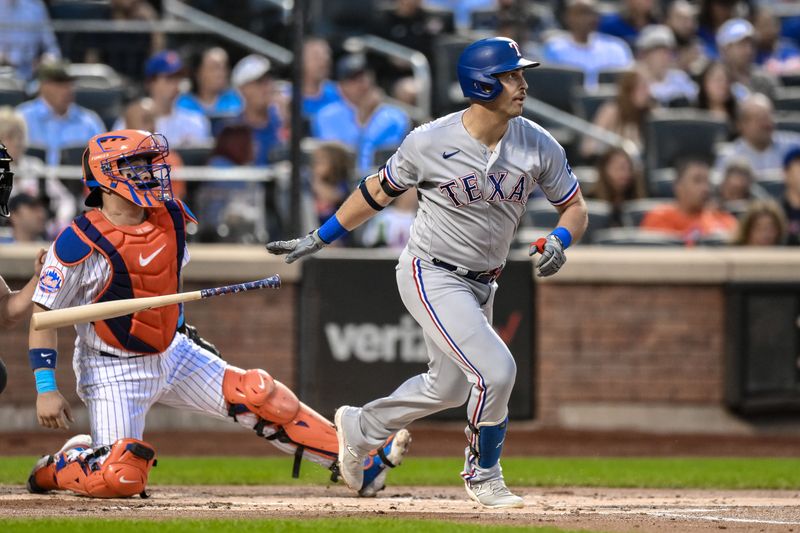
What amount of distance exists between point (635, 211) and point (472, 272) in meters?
5.50

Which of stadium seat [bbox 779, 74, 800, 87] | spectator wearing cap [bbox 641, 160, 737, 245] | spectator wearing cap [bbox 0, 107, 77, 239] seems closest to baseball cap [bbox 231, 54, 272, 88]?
spectator wearing cap [bbox 0, 107, 77, 239]

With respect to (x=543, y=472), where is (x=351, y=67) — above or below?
above

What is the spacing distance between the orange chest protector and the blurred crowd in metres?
3.59

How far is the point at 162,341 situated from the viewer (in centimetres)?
646

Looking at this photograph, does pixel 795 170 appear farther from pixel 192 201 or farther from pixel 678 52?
pixel 192 201

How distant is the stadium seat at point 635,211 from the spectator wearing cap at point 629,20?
11.8 ft

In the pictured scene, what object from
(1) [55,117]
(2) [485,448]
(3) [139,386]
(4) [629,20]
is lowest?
(2) [485,448]

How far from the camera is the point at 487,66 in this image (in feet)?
19.7

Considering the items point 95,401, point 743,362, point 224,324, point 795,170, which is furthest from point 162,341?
point 795,170

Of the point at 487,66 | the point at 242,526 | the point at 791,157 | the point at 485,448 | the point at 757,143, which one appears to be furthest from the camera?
the point at 757,143

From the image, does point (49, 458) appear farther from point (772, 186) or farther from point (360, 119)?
point (772, 186)

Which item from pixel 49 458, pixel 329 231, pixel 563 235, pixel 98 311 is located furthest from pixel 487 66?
pixel 49 458

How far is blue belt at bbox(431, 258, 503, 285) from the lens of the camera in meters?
6.17

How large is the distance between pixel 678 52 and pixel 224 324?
6396mm
